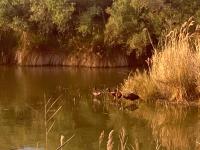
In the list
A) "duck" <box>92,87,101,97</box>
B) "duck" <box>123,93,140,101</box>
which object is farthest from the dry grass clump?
"duck" <box>92,87,101,97</box>

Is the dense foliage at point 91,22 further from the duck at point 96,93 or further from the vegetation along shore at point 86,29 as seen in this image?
the duck at point 96,93

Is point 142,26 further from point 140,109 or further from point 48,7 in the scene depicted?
point 140,109

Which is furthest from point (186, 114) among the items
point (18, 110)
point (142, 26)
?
point (142, 26)

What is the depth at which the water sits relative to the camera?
8.69 metres

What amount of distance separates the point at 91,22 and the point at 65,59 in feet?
6.10

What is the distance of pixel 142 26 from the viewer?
68.5 ft

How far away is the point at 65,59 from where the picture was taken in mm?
22797

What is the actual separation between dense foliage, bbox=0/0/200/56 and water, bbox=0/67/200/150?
5009 millimetres

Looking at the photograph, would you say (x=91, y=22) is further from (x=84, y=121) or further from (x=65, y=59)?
(x=84, y=121)

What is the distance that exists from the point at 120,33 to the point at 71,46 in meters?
2.79

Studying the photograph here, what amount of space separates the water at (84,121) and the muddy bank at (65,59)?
567 centimetres

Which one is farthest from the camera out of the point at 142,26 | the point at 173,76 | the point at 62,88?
the point at 142,26

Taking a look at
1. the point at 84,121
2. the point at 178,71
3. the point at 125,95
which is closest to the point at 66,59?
the point at 125,95

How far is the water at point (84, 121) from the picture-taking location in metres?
8.69
